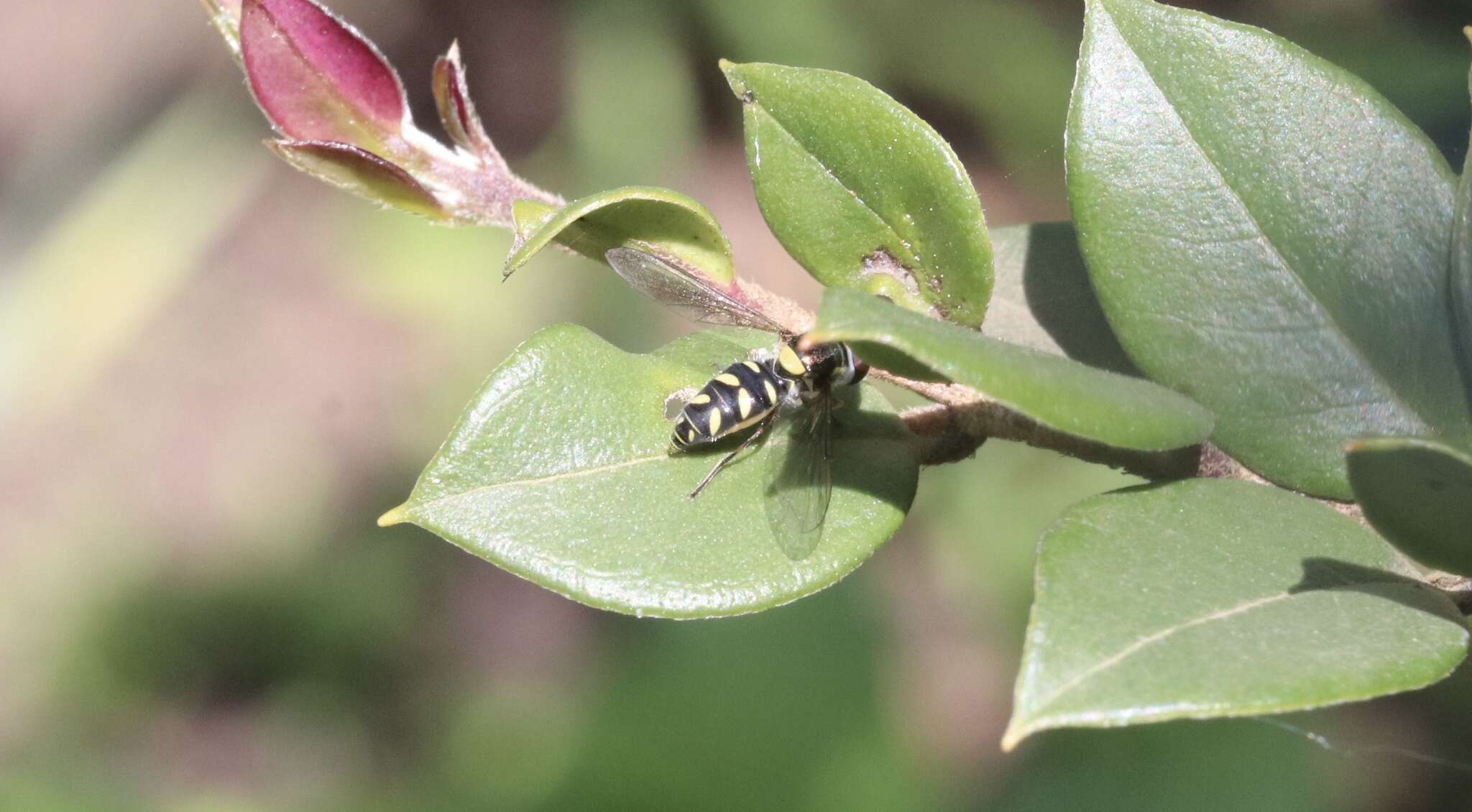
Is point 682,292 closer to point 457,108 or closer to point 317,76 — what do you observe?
point 457,108

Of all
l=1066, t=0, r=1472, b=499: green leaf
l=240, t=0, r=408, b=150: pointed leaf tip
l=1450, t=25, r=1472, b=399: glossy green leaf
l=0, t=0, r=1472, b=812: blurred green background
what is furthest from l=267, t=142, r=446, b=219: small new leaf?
l=0, t=0, r=1472, b=812: blurred green background

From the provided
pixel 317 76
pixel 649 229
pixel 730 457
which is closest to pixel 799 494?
pixel 730 457

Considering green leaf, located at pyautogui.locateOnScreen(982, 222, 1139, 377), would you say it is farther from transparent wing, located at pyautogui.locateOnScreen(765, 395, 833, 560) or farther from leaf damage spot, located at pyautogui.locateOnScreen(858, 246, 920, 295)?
transparent wing, located at pyautogui.locateOnScreen(765, 395, 833, 560)

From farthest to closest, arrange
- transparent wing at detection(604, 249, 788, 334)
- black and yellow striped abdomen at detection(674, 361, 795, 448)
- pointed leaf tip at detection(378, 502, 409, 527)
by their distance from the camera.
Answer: transparent wing at detection(604, 249, 788, 334), black and yellow striped abdomen at detection(674, 361, 795, 448), pointed leaf tip at detection(378, 502, 409, 527)

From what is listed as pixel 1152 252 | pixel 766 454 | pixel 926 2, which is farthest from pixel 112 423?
pixel 1152 252

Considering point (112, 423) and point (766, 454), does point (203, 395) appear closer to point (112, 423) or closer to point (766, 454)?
point (112, 423)

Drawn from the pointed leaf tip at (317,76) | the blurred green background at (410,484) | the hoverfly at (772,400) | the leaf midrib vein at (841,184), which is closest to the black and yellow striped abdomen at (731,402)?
the hoverfly at (772,400)
